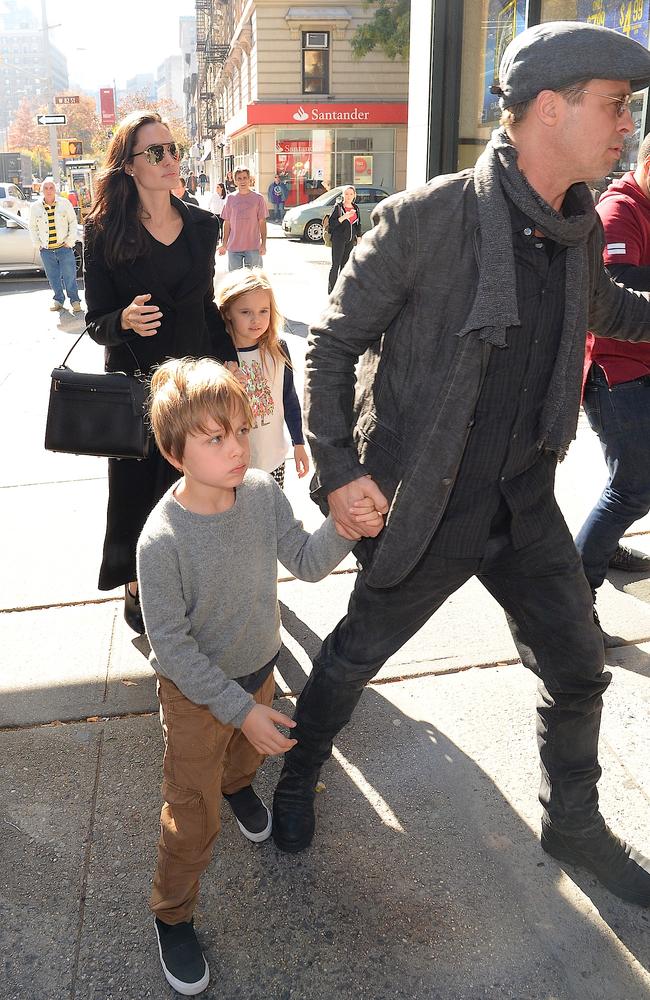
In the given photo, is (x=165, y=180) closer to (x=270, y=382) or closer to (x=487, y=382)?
(x=270, y=382)

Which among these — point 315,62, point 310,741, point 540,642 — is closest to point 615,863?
point 540,642

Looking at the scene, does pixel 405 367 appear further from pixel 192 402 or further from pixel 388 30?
pixel 388 30

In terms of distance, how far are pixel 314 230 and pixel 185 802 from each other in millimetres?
26635

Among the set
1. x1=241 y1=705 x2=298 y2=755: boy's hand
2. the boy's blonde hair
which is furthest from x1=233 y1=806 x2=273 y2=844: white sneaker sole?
the boy's blonde hair

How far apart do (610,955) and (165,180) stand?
9.69 feet

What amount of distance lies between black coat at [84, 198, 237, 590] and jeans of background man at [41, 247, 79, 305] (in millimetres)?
10737

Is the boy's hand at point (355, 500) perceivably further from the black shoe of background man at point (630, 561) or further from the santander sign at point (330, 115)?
the santander sign at point (330, 115)

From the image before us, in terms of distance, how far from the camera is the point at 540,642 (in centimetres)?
258

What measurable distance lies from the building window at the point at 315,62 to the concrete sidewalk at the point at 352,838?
126 feet

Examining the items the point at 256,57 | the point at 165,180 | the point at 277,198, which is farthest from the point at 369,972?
the point at 256,57

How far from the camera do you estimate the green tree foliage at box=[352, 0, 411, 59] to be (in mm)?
33625

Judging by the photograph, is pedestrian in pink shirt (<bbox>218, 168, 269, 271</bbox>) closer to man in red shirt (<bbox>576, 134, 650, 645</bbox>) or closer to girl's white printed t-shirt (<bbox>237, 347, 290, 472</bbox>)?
girl's white printed t-shirt (<bbox>237, 347, 290, 472</bbox>)

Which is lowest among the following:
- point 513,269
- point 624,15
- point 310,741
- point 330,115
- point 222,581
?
point 310,741

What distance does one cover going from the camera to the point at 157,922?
2410 mm
